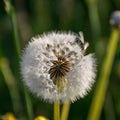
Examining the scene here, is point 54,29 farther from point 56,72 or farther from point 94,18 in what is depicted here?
point 56,72

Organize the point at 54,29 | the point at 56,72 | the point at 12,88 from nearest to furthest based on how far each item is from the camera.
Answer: the point at 56,72, the point at 12,88, the point at 54,29

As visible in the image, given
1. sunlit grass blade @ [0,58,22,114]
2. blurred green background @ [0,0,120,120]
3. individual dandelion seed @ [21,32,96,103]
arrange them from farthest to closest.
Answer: blurred green background @ [0,0,120,120]
sunlit grass blade @ [0,58,22,114]
individual dandelion seed @ [21,32,96,103]

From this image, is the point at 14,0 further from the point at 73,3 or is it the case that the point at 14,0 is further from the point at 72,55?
the point at 72,55

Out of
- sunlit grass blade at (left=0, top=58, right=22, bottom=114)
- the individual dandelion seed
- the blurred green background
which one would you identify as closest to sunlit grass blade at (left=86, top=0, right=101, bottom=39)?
the blurred green background

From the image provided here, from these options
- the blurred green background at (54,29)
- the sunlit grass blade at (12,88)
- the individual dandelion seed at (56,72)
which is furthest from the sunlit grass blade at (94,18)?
the individual dandelion seed at (56,72)

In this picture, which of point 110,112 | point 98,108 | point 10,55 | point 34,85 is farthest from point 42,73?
point 10,55

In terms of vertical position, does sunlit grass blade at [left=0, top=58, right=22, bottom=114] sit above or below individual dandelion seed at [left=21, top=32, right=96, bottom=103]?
above

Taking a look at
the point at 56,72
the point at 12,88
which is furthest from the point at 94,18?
the point at 56,72

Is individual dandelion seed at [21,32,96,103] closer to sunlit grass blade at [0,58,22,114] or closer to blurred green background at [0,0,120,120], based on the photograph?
sunlit grass blade at [0,58,22,114]
